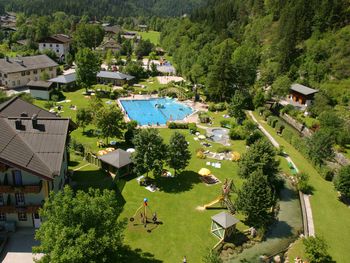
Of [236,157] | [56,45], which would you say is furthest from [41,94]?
[56,45]

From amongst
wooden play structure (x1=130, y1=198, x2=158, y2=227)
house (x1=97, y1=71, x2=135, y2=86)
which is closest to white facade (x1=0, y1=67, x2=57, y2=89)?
house (x1=97, y1=71, x2=135, y2=86)

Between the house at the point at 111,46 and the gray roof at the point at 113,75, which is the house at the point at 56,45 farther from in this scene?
the gray roof at the point at 113,75

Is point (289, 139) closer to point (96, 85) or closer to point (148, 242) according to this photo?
point (148, 242)

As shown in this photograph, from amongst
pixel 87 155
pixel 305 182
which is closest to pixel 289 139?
pixel 305 182

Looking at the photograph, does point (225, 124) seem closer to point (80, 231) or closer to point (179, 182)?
point (179, 182)

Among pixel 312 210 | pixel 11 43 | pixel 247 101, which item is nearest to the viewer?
pixel 312 210

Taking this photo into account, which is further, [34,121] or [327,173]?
[327,173]
